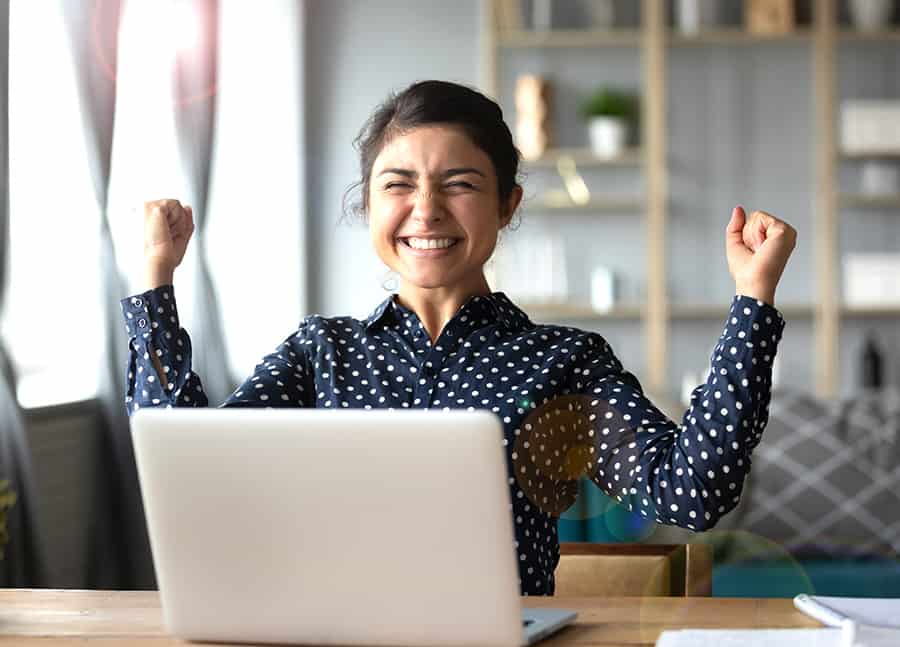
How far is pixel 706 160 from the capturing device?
5703 millimetres

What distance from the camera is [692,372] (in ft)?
18.8

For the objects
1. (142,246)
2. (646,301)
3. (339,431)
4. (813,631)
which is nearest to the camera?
(339,431)

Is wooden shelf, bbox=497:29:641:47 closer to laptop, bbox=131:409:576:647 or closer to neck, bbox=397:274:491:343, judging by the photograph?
neck, bbox=397:274:491:343

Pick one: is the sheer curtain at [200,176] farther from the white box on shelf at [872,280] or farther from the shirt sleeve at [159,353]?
the shirt sleeve at [159,353]

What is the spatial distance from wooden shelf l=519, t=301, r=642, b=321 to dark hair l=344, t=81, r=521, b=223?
3.75 metres

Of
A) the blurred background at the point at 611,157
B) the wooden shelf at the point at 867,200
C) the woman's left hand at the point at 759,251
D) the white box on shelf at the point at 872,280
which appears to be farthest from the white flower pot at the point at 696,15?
the woman's left hand at the point at 759,251

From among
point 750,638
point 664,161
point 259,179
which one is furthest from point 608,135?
point 750,638

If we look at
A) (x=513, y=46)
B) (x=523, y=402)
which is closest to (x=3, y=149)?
(x=523, y=402)

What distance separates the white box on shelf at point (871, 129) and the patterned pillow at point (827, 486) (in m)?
1.96

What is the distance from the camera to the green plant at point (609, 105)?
218 inches

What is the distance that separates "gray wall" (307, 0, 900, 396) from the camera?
5.66 m

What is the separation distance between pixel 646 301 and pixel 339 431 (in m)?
4.62

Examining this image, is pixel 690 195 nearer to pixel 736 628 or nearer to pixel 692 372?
pixel 692 372

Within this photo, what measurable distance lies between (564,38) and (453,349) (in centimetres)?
409
